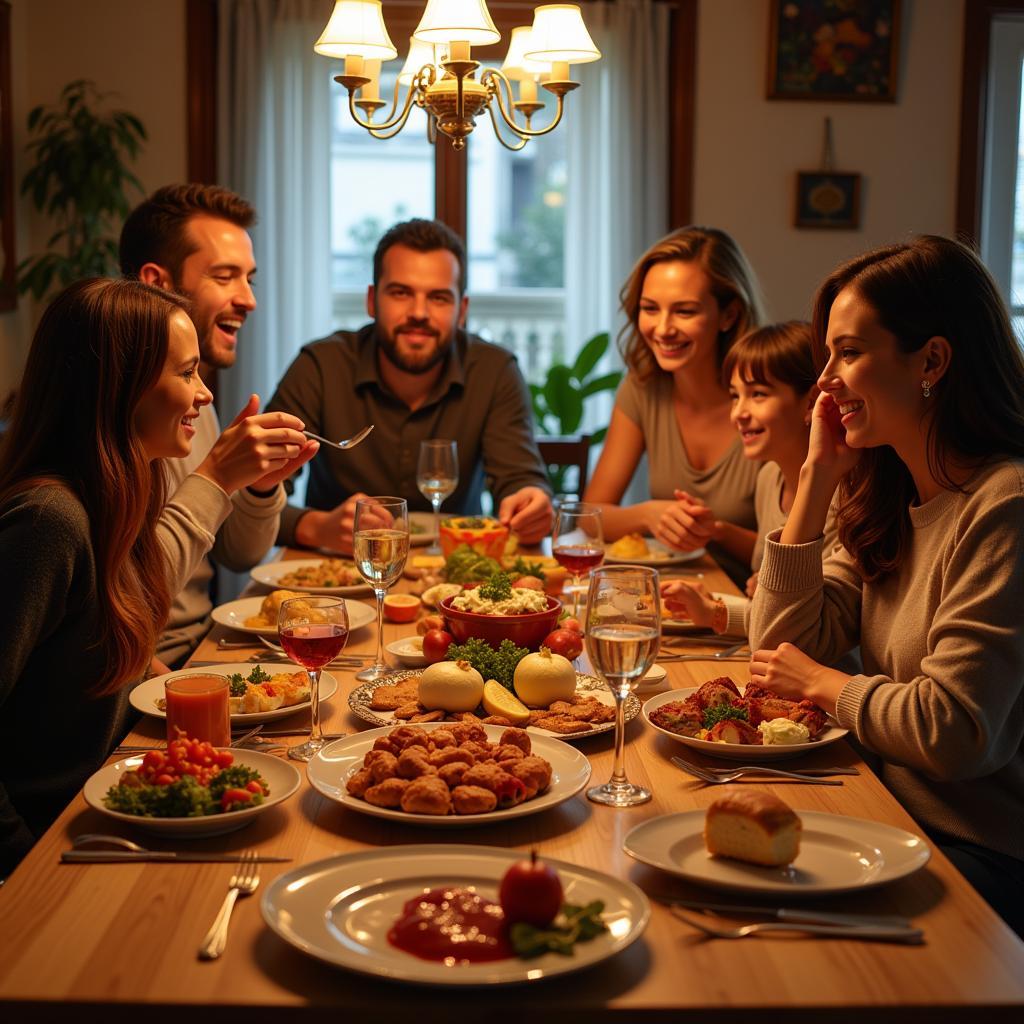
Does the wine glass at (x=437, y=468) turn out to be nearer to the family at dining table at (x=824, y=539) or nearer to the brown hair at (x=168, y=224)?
the family at dining table at (x=824, y=539)

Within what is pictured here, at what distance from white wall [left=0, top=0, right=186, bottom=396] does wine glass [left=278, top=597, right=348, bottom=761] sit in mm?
3836

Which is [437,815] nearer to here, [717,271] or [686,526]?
[686,526]

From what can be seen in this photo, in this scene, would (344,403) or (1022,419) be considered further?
(344,403)

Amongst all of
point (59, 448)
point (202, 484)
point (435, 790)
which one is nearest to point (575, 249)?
point (202, 484)

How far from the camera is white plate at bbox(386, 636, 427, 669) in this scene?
73.6 inches

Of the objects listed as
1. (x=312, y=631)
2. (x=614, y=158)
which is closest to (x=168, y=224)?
(x=312, y=631)

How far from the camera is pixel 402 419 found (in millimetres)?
3480

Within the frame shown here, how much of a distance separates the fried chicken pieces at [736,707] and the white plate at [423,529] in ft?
4.16

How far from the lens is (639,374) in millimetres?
3369

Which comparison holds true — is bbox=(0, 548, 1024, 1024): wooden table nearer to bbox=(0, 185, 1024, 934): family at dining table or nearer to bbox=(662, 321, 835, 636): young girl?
bbox=(0, 185, 1024, 934): family at dining table

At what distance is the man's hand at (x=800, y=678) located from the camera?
5.20 ft

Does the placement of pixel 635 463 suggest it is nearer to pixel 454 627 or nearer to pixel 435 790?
pixel 454 627

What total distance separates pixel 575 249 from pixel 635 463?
6.68 ft

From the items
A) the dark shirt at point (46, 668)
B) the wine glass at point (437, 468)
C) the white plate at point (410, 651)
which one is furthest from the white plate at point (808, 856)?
the wine glass at point (437, 468)
